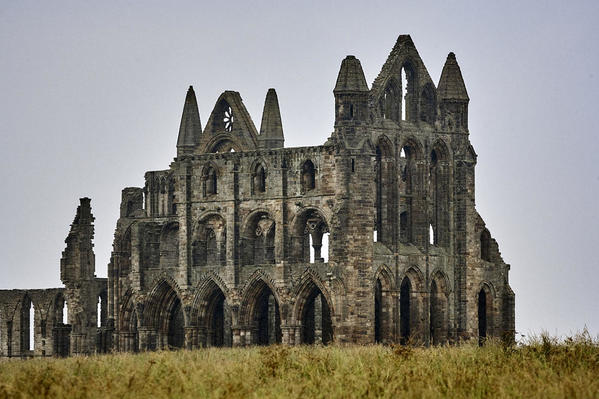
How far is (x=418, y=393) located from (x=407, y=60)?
3715cm

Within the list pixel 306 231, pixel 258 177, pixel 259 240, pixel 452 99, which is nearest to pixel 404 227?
pixel 306 231

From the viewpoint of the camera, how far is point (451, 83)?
77.6 meters

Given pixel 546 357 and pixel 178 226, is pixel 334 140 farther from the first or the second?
pixel 546 357

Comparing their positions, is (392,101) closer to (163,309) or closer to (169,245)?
(169,245)

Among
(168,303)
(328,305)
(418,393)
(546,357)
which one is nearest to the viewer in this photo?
(418,393)

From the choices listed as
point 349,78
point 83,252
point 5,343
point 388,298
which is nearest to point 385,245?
point 388,298

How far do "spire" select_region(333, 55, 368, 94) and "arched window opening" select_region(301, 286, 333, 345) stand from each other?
8.19 metres

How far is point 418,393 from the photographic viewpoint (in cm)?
4028

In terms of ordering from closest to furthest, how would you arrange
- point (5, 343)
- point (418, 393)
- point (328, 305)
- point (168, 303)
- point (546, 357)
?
point (418, 393) < point (546, 357) < point (328, 305) < point (168, 303) < point (5, 343)

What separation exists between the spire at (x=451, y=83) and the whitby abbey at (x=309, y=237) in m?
0.08

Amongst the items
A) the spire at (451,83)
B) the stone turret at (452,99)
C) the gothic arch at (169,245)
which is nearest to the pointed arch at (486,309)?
the stone turret at (452,99)

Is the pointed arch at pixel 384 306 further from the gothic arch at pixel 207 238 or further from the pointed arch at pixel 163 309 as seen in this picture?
the pointed arch at pixel 163 309

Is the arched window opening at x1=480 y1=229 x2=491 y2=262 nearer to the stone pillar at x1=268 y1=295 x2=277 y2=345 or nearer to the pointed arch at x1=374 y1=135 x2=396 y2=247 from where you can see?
the pointed arch at x1=374 y1=135 x2=396 y2=247

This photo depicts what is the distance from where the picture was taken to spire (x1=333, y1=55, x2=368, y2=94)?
72625mm
